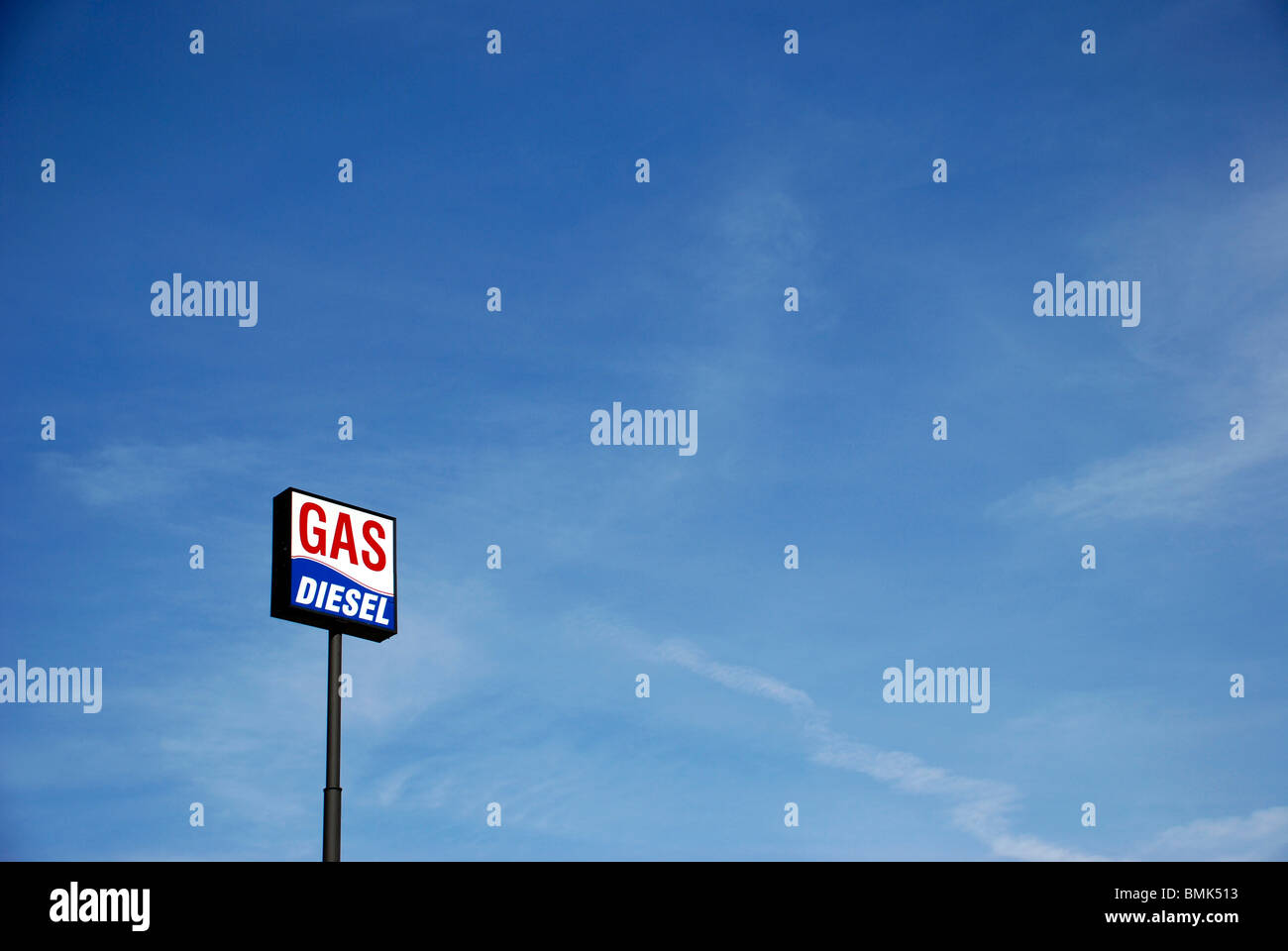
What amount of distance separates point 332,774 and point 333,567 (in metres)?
3.53

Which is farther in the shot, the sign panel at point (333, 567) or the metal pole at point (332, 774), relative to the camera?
the sign panel at point (333, 567)

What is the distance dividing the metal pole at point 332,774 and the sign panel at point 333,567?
112cm

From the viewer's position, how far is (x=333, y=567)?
1584cm

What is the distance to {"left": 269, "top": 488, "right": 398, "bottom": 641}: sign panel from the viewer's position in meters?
15.2

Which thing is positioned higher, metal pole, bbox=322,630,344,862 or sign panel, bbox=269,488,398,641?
sign panel, bbox=269,488,398,641

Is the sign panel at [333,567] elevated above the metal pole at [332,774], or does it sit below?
above

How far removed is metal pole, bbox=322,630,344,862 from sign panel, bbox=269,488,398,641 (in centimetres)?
112

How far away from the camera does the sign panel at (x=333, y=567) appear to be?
1524cm

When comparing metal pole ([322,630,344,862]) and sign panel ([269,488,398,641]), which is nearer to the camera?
metal pole ([322,630,344,862])
